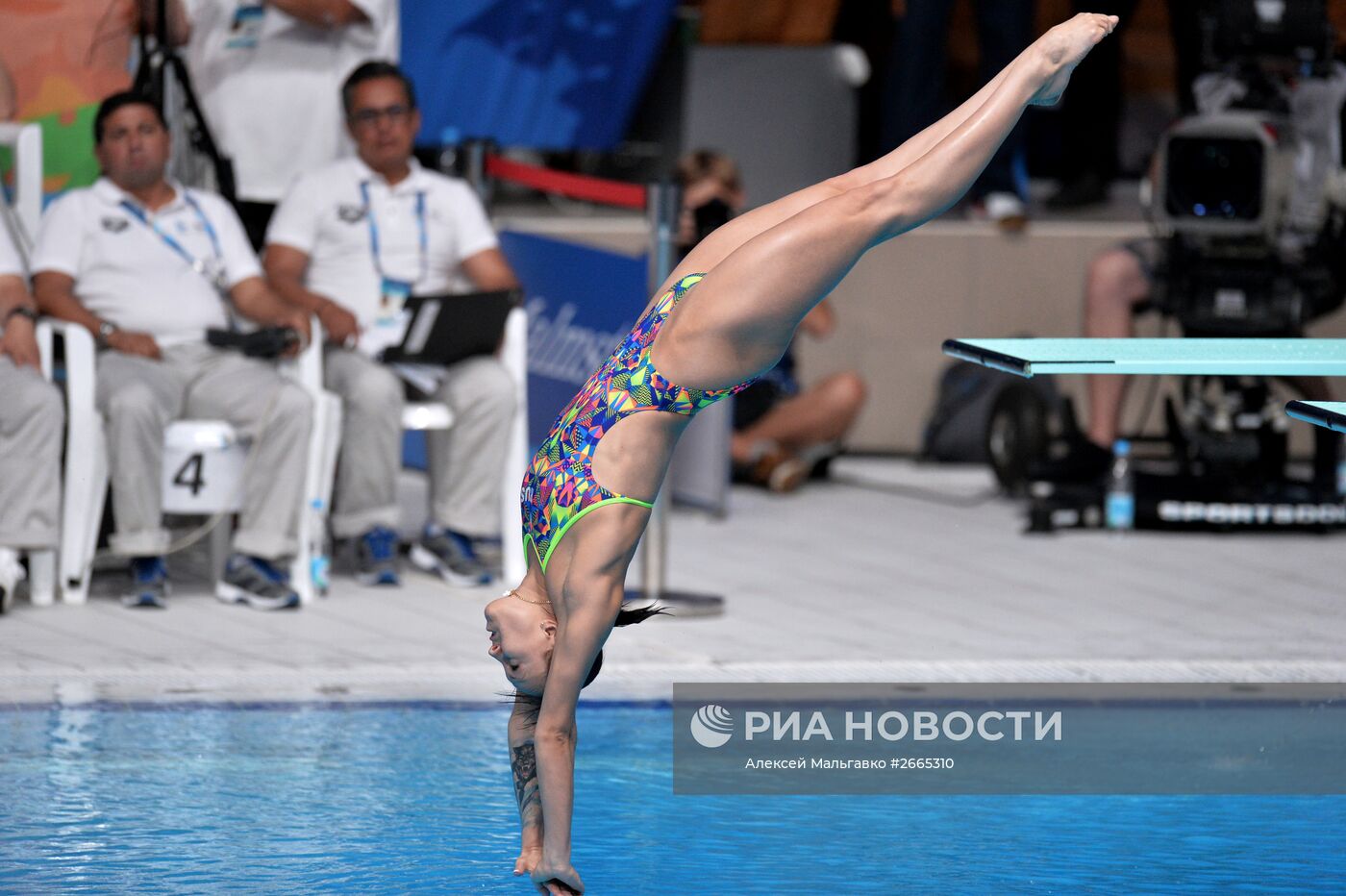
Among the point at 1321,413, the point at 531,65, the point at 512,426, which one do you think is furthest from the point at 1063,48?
the point at 531,65

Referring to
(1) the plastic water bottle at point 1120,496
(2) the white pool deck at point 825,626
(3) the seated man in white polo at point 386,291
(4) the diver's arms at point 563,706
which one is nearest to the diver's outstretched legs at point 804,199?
(4) the diver's arms at point 563,706

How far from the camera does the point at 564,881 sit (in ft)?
9.93

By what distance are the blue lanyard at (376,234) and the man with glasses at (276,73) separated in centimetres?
46

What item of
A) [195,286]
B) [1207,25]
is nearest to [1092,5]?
[1207,25]

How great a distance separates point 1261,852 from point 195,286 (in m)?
3.41

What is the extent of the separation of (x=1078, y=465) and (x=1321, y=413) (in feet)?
12.8

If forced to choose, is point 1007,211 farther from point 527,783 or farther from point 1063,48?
point 527,783

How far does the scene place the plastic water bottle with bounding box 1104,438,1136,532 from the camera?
22.6ft

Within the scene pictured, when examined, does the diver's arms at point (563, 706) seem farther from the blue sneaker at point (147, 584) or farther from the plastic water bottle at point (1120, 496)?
the plastic water bottle at point (1120, 496)

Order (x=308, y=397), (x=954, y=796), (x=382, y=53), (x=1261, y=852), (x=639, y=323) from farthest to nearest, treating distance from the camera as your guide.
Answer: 1. (x=382, y=53)
2. (x=308, y=397)
3. (x=954, y=796)
4. (x=1261, y=852)
5. (x=639, y=323)

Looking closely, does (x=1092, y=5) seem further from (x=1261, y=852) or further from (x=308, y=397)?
(x=1261, y=852)

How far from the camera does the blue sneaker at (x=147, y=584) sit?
17.7 ft

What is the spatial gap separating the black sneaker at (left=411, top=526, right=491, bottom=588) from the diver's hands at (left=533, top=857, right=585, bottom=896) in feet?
9.14

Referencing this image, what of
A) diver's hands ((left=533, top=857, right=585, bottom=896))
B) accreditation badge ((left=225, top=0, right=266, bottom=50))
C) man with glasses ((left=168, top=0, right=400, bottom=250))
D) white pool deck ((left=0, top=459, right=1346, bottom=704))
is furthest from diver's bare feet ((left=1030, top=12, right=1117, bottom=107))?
accreditation badge ((left=225, top=0, right=266, bottom=50))
